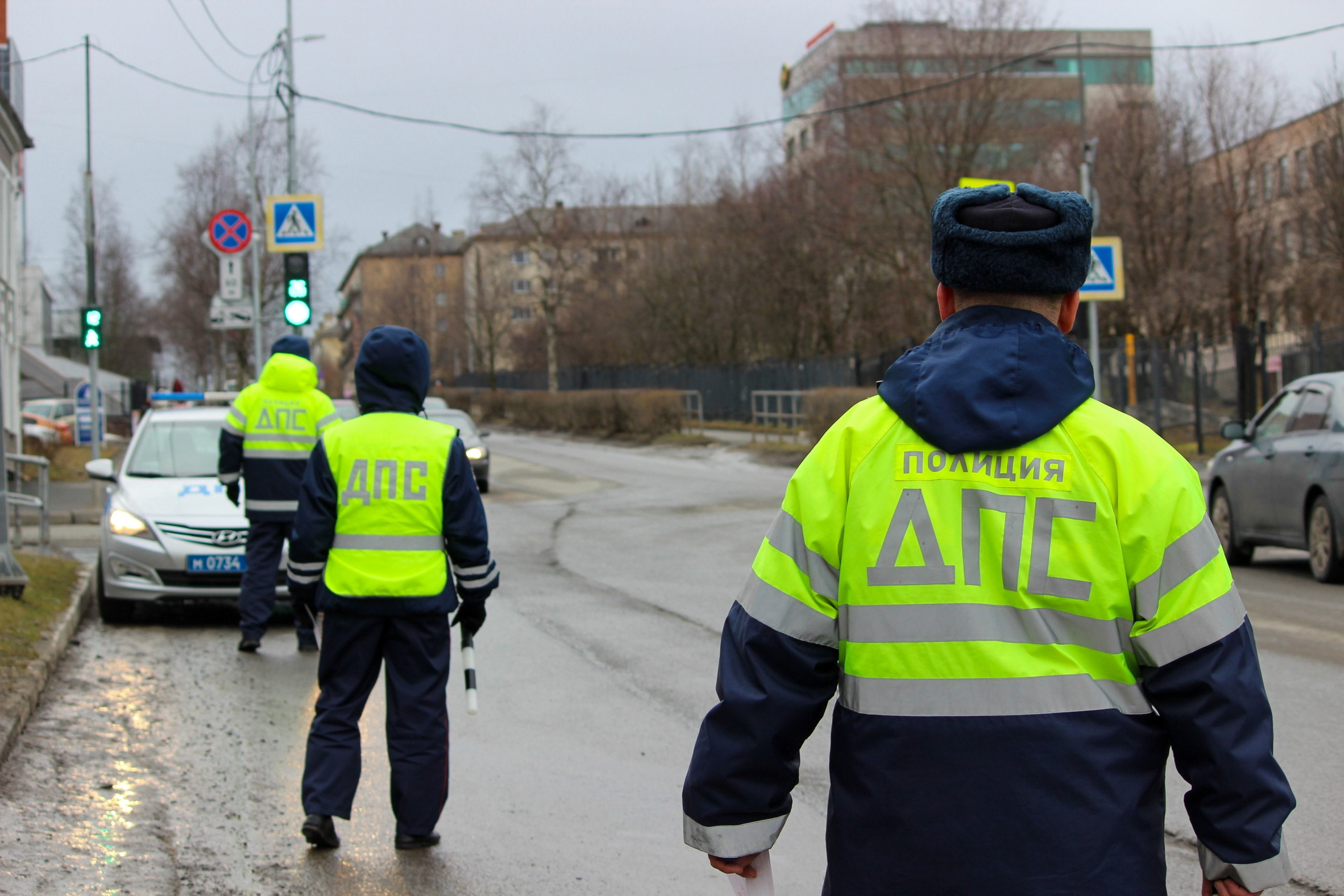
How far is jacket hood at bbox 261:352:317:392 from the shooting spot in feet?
26.4

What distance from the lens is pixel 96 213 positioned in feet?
226

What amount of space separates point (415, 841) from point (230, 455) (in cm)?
411

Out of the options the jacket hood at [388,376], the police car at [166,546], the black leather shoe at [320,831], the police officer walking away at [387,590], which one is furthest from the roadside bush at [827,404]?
the black leather shoe at [320,831]

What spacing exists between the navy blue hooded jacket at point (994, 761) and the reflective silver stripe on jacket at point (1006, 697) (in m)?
0.01

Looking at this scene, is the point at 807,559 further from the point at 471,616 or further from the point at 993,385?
the point at 471,616

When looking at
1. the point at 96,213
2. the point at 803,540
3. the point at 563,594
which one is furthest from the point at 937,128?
the point at 96,213

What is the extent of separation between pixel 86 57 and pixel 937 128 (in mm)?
23352

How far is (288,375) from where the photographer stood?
8.10m

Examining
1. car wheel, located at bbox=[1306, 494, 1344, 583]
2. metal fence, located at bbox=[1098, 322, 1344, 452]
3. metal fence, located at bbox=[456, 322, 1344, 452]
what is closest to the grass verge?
car wheel, located at bbox=[1306, 494, 1344, 583]

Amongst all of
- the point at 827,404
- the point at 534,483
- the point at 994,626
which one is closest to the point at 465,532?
the point at 994,626

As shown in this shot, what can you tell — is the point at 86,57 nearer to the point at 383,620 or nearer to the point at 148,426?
the point at 148,426

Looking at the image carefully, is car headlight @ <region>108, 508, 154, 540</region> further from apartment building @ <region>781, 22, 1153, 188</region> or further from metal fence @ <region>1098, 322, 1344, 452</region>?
apartment building @ <region>781, 22, 1153, 188</region>

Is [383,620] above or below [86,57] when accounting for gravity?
below

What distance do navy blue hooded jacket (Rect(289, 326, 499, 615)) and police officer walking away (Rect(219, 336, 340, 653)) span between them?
339cm
